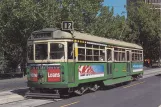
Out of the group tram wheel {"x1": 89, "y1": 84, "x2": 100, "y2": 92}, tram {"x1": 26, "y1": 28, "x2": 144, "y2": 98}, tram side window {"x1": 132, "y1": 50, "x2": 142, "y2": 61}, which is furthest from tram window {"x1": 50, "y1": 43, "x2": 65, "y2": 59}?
tram side window {"x1": 132, "y1": 50, "x2": 142, "y2": 61}

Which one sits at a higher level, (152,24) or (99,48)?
(152,24)

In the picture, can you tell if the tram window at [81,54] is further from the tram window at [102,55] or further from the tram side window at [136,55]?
the tram side window at [136,55]

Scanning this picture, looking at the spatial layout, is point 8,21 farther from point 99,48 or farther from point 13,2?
point 99,48

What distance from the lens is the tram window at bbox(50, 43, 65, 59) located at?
16625 mm

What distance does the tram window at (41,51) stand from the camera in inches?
663

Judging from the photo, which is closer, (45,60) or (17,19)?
(45,60)

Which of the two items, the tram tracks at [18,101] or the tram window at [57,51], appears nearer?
the tram tracks at [18,101]

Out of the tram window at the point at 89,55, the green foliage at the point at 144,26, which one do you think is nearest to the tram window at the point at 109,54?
the tram window at the point at 89,55

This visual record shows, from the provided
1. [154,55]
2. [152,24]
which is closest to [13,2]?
[152,24]

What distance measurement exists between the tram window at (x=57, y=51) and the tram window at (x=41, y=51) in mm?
295

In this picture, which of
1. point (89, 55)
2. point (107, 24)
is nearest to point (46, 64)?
point (89, 55)

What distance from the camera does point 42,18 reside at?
3148cm

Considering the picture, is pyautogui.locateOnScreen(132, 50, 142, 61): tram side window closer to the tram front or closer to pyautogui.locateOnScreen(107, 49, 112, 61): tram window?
pyautogui.locateOnScreen(107, 49, 112, 61): tram window

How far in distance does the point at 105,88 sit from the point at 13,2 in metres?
14.1
